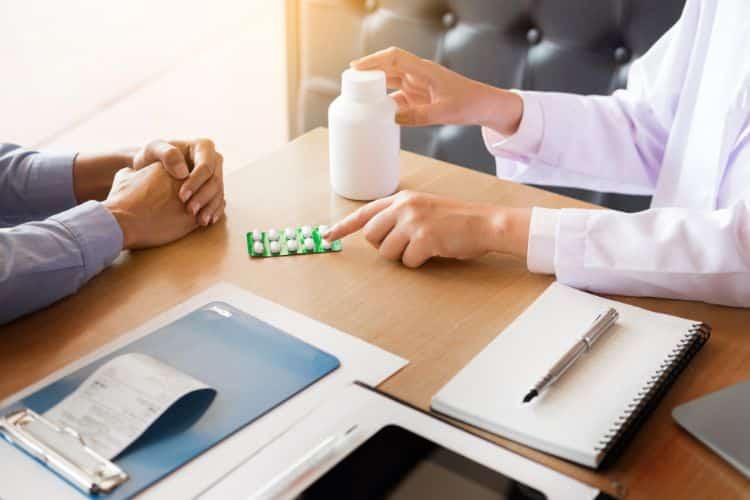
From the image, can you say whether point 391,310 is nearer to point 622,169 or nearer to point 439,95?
point 439,95

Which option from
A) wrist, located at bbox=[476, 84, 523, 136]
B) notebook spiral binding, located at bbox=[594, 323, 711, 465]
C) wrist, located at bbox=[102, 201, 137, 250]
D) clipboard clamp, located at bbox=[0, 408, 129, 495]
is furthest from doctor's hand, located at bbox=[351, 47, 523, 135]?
clipboard clamp, located at bbox=[0, 408, 129, 495]

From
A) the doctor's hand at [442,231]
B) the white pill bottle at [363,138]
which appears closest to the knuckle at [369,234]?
the doctor's hand at [442,231]

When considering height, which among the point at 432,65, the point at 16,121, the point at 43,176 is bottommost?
the point at 16,121

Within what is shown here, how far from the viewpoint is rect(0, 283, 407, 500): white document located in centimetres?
69

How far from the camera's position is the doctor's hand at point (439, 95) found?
1206 mm

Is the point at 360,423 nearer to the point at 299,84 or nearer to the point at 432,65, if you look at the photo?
the point at 432,65

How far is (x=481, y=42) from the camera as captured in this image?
1.75 m

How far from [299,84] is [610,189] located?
3.07 ft

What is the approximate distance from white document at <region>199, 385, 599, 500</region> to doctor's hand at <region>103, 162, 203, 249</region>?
A: 15.2 inches

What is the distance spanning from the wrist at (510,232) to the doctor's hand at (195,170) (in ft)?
1.17

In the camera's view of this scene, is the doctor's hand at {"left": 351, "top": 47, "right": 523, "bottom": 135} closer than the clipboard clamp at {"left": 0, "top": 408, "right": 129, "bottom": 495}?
No

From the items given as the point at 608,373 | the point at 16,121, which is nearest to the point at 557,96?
the point at 608,373

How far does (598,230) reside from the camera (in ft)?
3.21

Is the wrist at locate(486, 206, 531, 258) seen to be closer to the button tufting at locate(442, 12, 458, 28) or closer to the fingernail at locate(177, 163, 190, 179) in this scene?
the fingernail at locate(177, 163, 190, 179)
